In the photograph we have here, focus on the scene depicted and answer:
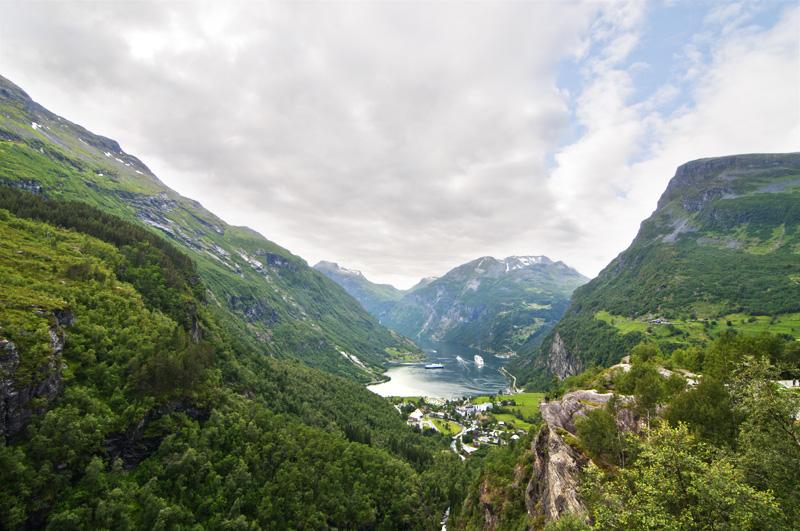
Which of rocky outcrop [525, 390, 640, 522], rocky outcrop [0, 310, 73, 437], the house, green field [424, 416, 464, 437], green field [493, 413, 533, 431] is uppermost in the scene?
rocky outcrop [525, 390, 640, 522]

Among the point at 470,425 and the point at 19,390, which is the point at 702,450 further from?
the point at 470,425

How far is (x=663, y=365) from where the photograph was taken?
61.3 m

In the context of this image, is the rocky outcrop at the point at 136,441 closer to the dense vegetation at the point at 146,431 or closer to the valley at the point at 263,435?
the dense vegetation at the point at 146,431

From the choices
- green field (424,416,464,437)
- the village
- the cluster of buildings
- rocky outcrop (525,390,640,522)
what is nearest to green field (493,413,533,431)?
the village

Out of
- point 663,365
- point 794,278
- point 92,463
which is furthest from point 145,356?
point 794,278

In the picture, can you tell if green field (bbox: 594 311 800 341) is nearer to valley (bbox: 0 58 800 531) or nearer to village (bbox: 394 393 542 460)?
valley (bbox: 0 58 800 531)

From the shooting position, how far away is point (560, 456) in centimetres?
4588

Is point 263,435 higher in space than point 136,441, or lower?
lower

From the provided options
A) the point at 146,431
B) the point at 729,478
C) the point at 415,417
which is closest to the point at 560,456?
the point at 729,478

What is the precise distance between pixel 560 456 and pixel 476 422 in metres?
139

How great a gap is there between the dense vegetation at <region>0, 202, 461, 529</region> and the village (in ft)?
88.0

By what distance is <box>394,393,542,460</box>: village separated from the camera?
149 meters

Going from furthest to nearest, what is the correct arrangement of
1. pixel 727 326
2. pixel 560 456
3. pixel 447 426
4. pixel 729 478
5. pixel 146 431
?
pixel 447 426 → pixel 727 326 → pixel 146 431 → pixel 560 456 → pixel 729 478

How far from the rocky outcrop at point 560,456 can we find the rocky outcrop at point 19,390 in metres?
78.9
